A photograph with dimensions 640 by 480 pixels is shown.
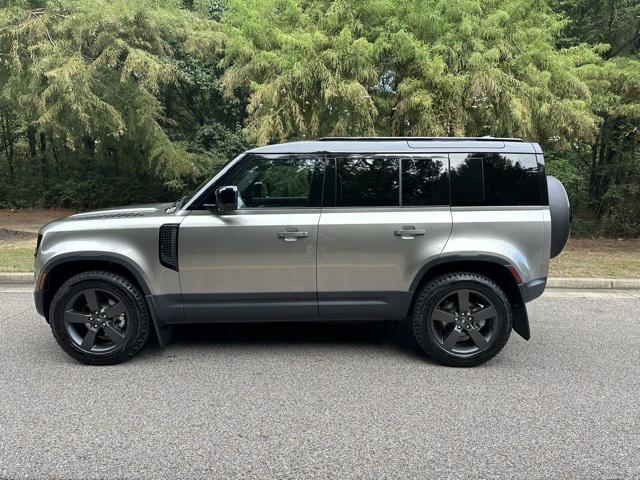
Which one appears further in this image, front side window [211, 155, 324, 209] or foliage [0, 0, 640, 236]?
foliage [0, 0, 640, 236]

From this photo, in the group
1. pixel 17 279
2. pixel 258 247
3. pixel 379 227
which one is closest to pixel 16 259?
pixel 17 279

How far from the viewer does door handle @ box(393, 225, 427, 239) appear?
4.25 m

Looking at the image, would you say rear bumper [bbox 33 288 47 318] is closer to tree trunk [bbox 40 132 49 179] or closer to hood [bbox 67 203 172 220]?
hood [bbox 67 203 172 220]

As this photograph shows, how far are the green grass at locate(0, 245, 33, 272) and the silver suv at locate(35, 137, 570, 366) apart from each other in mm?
4441

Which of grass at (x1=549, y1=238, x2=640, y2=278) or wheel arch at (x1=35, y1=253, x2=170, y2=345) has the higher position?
wheel arch at (x1=35, y1=253, x2=170, y2=345)

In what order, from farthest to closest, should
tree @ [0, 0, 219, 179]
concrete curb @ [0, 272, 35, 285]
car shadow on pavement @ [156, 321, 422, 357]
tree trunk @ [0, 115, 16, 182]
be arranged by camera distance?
tree trunk @ [0, 115, 16, 182], tree @ [0, 0, 219, 179], concrete curb @ [0, 272, 35, 285], car shadow on pavement @ [156, 321, 422, 357]

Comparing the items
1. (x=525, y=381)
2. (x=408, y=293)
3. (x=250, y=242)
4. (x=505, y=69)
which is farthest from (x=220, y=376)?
(x=505, y=69)

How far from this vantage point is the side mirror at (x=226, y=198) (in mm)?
4136

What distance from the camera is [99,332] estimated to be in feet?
14.3

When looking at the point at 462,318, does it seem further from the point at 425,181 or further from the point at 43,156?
the point at 43,156

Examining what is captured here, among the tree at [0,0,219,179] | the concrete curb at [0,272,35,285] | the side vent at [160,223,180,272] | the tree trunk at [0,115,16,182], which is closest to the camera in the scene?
the side vent at [160,223,180,272]

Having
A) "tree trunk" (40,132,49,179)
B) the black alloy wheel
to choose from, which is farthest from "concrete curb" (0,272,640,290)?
"tree trunk" (40,132,49,179)

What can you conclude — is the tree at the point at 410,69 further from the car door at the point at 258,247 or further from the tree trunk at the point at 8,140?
the tree trunk at the point at 8,140

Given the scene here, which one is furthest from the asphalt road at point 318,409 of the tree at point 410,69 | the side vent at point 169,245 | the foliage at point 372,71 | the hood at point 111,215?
the foliage at point 372,71
